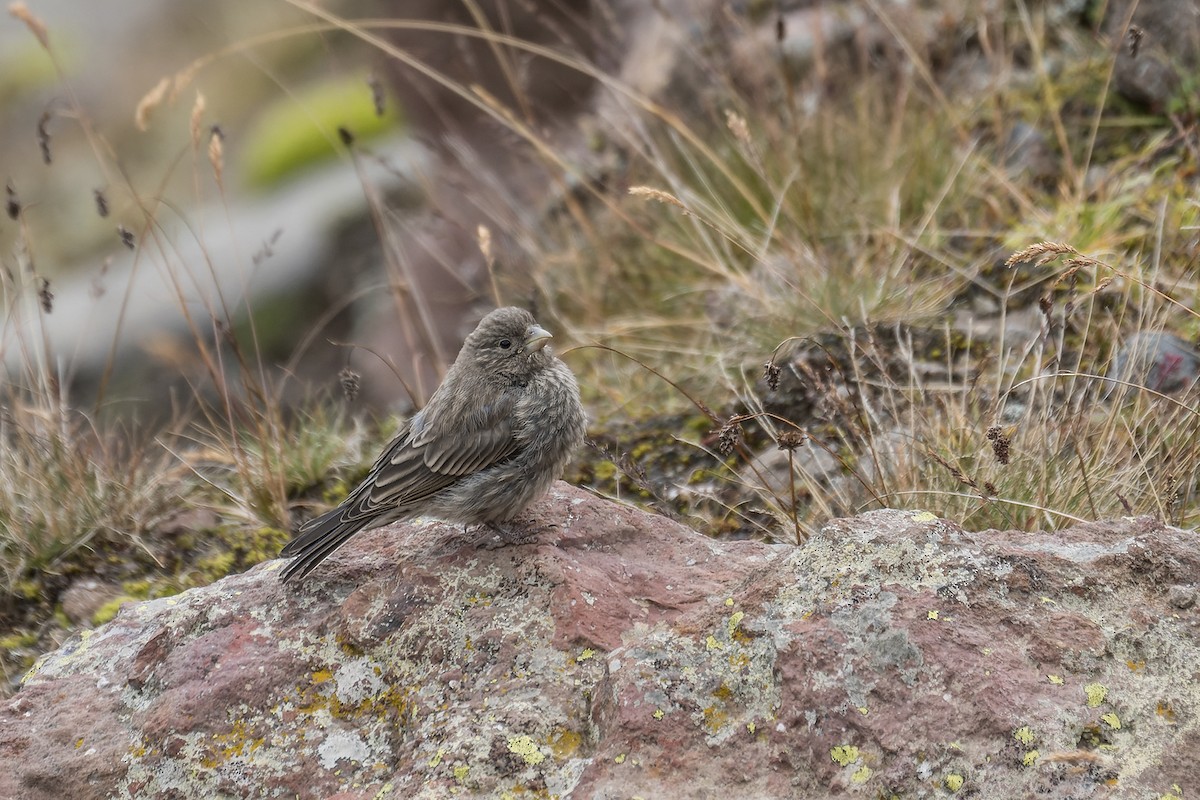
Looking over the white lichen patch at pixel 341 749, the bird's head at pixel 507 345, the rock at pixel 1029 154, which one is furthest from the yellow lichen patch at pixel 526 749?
the rock at pixel 1029 154

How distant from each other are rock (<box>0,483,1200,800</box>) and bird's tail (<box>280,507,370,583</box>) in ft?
0.23

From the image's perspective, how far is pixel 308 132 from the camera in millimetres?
13594

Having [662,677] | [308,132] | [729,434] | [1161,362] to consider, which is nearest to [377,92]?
[729,434]

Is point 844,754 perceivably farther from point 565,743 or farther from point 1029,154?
point 1029,154

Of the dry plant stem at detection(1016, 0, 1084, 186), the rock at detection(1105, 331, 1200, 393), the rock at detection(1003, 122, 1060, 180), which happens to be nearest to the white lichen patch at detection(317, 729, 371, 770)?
the rock at detection(1105, 331, 1200, 393)

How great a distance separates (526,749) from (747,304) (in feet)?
11.7

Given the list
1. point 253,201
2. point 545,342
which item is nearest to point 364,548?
point 545,342

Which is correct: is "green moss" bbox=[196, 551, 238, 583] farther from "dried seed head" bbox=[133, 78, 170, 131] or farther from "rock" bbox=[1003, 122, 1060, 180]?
"rock" bbox=[1003, 122, 1060, 180]

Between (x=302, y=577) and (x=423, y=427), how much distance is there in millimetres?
822

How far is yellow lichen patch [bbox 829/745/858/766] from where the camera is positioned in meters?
2.57

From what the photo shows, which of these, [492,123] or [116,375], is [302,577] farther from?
[116,375]

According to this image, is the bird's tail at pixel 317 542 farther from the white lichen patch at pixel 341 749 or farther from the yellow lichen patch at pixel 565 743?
the yellow lichen patch at pixel 565 743

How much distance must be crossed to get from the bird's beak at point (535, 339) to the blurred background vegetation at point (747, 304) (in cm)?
23

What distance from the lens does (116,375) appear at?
10.8 m
